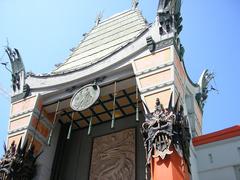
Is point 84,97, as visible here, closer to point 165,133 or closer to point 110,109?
point 110,109

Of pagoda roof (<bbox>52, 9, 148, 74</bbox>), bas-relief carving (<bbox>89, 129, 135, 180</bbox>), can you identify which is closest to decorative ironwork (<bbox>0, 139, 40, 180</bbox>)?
bas-relief carving (<bbox>89, 129, 135, 180</bbox>)

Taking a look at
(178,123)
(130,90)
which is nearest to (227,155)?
(178,123)

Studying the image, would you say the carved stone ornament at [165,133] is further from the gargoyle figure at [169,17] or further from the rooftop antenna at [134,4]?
the rooftop antenna at [134,4]

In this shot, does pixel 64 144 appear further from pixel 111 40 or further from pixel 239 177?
pixel 239 177

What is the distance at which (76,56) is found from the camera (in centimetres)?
1586

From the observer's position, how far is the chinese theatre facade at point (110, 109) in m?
10.7

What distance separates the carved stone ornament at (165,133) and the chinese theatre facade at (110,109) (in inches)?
1.1

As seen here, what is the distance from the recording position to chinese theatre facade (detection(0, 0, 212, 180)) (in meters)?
10.7

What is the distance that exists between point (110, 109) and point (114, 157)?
6.56ft

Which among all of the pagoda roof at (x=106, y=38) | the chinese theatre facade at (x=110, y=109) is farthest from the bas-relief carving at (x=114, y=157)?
the pagoda roof at (x=106, y=38)

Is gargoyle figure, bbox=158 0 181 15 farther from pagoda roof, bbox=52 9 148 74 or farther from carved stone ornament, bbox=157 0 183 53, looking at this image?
pagoda roof, bbox=52 9 148 74

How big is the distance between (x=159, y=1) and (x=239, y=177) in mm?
6529

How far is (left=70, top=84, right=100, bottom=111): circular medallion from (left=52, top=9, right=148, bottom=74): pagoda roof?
192 cm

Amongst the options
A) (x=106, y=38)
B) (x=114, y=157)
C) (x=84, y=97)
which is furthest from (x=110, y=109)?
(x=106, y=38)
